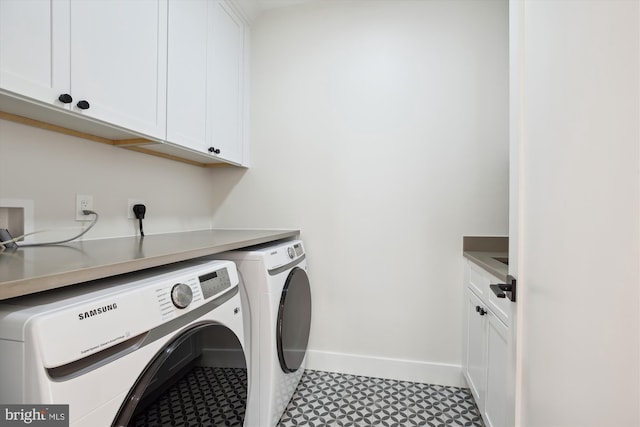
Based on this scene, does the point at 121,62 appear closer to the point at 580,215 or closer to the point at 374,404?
the point at 580,215

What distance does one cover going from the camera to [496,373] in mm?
1245

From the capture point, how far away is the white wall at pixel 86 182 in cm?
114

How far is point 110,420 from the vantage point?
0.62 metres

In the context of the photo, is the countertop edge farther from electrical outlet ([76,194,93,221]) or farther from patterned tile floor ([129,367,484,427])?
electrical outlet ([76,194,93,221])

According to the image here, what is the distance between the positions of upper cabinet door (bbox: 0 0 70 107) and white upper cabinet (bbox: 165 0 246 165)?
0.48 meters

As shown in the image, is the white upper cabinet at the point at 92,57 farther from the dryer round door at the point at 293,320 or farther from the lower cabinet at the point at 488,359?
the lower cabinet at the point at 488,359

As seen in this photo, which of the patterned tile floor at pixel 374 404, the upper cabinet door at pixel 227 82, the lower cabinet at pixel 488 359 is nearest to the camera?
the lower cabinet at pixel 488 359

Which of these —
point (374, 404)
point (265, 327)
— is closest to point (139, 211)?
point (265, 327)

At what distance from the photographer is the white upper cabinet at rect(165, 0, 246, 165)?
149 cm

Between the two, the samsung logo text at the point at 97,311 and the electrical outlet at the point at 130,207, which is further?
the electrical outlet at the point at 130,207

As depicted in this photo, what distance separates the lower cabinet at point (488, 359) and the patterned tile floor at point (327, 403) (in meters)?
0.22

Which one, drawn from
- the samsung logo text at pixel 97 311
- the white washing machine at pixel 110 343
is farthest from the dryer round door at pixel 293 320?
the samsung logo text at pixel 97 311

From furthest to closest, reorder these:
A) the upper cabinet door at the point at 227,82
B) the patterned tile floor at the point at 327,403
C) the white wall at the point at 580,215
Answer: the upper cabinet door at the point at 227,82, the patterned tile floor at the point at 327,403, the white wall at the point at 580,215

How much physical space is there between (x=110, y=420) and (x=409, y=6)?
2.48m
